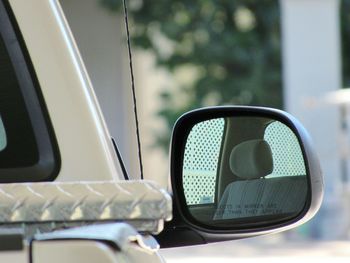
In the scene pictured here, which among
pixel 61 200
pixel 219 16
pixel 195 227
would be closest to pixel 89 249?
pixel 61 200

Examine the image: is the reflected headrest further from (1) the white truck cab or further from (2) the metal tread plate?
(2) the metal tread plate

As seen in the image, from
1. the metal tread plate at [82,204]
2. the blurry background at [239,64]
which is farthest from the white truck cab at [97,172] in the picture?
the blurry background at [239,64]

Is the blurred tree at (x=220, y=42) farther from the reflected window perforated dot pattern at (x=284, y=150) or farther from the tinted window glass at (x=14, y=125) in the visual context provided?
the tinted window glass at (x=14, y=125)

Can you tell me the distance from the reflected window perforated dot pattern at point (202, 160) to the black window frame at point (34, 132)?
1.26 feet

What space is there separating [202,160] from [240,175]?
0.10 metres

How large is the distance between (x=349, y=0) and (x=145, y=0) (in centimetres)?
341

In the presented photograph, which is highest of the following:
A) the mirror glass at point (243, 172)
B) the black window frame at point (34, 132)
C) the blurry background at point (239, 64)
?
the black window frame at point (34, 132)

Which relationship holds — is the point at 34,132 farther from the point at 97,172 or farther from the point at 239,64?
the point at 239,64

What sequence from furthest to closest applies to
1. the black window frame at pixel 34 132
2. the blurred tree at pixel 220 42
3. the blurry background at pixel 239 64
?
the blurred tree at pixel 220 42
the blurry background at pixel 239 64
the black window frame at pixel 34 132

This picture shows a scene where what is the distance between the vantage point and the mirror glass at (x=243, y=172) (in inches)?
77.4

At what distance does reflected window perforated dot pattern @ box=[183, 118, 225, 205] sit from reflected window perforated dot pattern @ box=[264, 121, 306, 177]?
0.31ft

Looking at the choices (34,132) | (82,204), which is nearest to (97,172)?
(34,132)

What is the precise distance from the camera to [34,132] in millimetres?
1630

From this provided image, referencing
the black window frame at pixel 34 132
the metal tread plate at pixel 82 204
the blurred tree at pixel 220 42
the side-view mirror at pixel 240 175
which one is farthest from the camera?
the blurred tree at pixel 220 42
